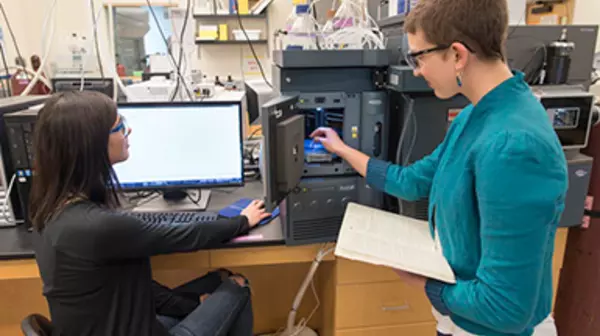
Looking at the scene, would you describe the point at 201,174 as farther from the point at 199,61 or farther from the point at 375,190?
the point at 199,61

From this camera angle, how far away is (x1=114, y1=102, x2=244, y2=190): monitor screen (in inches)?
62.6

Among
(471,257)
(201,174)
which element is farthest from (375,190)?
(201,174)

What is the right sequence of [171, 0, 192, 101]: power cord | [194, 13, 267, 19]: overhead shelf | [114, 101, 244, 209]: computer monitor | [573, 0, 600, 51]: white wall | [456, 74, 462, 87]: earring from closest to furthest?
[456, 74, 462, 87]: earring < [114, 101, 244, 209]: computer monitor < [171, 0, 192, 101]: power cord < [573, 0, 600, 51]: white wall < [194, 13, 267, 19]: overhead shelf

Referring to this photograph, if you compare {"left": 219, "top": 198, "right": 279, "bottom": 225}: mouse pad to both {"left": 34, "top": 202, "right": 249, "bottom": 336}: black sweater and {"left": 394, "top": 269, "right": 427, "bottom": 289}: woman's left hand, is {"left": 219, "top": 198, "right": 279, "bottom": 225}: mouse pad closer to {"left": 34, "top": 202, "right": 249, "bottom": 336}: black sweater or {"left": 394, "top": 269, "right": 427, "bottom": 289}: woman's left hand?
{"left": 34, "top": 202, "right": 249, "bottom": 336}: black sweater

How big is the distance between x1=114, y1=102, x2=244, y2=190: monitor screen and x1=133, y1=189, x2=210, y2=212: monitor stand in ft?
0.26

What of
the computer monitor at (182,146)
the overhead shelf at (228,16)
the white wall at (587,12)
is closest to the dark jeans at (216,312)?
the computer monitor at (182,146)

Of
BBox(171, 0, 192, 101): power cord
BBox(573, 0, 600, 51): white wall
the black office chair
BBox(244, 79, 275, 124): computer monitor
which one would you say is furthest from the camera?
BBox(573, 0, 600, 51): white wall

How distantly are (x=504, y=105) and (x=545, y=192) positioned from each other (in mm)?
191

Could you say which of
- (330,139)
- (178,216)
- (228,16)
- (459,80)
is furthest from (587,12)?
(228,16)

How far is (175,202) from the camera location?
5.58 feet

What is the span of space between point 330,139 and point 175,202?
0.73 meters

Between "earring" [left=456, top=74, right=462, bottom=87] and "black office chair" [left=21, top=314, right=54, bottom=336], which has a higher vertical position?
"earring" [left=456, top=74, right=462, bottom=87]

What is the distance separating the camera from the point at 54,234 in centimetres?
104

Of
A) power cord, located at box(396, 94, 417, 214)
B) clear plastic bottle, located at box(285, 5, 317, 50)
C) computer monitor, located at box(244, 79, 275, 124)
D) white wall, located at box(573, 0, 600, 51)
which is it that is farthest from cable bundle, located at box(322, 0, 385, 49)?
white wall, located at box(573, 0, 600, 51)
